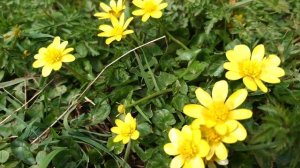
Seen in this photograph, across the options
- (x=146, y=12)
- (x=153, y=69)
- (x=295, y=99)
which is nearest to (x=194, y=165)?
(x=295, y=99)

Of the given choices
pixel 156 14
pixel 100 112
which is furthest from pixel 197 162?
pixel 156 14

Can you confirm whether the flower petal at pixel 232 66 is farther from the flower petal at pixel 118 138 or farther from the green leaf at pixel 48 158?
the green leaf at pixel 48 158

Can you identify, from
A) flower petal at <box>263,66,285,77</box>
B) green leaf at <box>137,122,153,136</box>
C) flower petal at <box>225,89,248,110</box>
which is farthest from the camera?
green leaf at <box>137,122,153,136</box>

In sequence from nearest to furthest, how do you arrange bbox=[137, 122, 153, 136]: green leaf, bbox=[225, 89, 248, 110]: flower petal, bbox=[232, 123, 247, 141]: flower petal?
bbox=[232, 123, 247, 141]: flower petal < bbox=[225, 89, 248, 110]: flower petal < bbox=[137, 122, 153, 136]: green leaf

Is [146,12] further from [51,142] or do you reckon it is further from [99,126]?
[51,142]

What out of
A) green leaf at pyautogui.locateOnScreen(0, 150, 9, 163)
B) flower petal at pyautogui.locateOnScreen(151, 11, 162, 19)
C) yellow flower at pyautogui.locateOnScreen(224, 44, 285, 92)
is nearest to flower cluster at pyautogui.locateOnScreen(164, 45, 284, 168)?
yellow flower at pyautogui.locateOnScreen(224, 44, 285, 92)

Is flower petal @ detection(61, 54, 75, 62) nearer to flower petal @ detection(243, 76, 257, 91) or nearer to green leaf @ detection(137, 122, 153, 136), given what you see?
green leaf @ detection(137, 122, 153, 136)

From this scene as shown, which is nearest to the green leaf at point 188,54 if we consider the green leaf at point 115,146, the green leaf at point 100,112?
the green leaf at point 100,112
